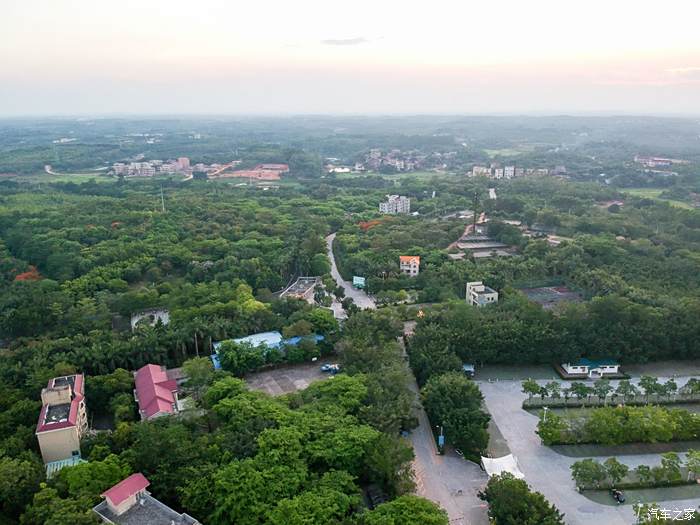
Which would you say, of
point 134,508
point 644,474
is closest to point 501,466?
point 644,474

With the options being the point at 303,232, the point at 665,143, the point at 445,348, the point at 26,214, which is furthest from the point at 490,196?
the point at 665,143

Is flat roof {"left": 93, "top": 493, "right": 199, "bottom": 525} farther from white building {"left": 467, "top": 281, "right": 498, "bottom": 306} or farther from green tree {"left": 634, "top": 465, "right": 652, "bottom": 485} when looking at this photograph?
white building {"left": 467, "top": 281, "right": 498, "bottom": 306}

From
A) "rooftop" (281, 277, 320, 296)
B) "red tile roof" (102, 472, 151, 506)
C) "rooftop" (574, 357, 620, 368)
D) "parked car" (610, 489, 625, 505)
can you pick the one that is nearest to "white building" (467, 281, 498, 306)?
"rooftop" (574, 357, 620, 368)

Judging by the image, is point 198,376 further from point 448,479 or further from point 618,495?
point 618,495

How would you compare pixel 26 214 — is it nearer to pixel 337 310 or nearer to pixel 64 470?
pixel 337 310

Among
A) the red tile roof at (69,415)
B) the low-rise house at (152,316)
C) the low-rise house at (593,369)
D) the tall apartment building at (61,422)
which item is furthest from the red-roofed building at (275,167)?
the tall apartment building at (61,422)

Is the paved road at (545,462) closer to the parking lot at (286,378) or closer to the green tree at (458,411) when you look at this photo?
the green tree at (458,411)
